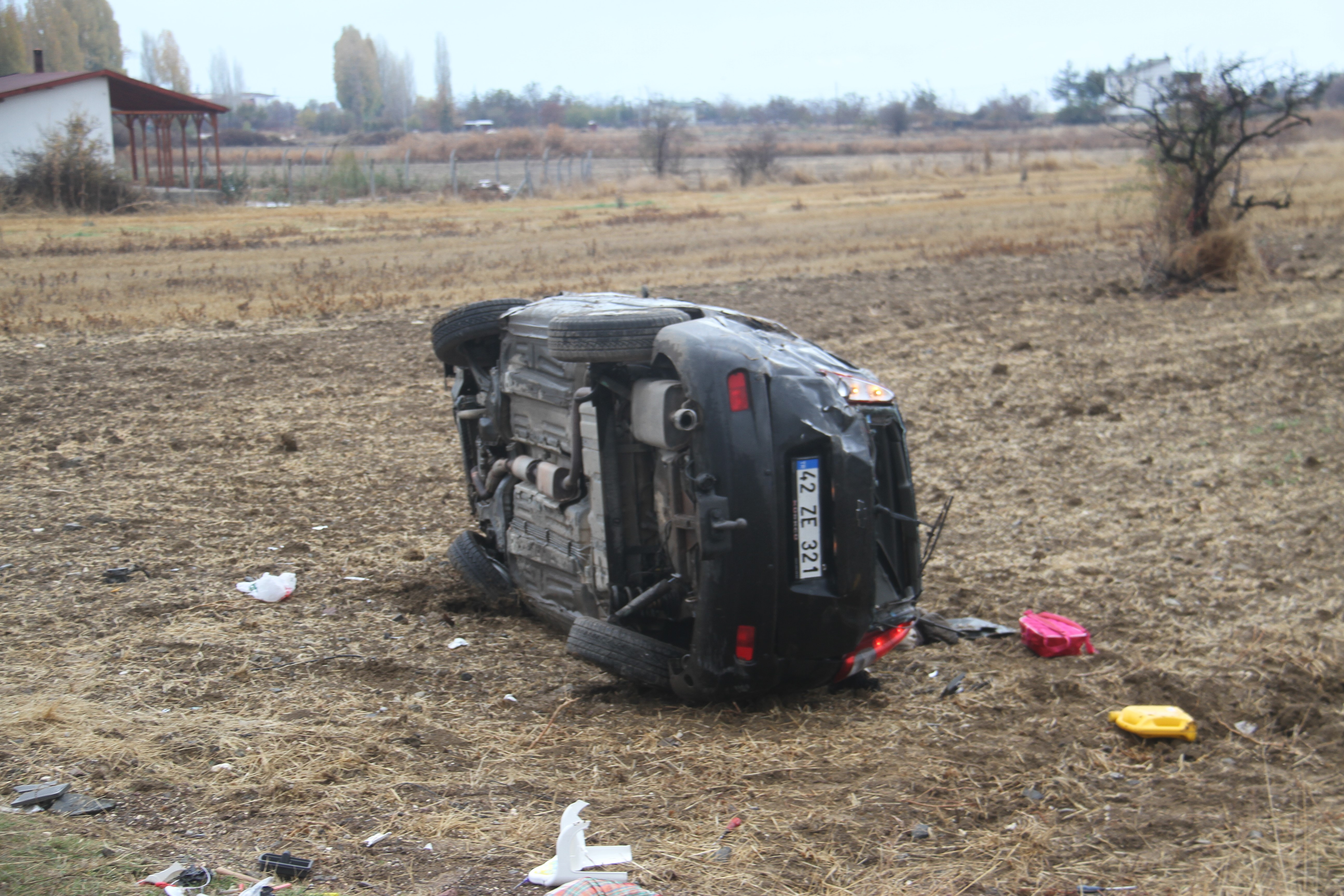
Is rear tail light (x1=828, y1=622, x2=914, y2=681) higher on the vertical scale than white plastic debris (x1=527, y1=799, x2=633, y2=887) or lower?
higher

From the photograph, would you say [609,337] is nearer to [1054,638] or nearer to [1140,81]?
[1054,638]

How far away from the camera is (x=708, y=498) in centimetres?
406

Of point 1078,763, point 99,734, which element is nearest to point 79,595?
point 99,734

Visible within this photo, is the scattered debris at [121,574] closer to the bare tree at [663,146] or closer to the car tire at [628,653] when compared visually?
the car tire at [628,653]

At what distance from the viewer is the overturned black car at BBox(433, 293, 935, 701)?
4.11 m

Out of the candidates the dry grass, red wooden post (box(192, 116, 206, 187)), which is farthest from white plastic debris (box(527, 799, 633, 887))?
red wooden post (box(192, 116, 206, 187))

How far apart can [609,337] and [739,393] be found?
67 centimetres

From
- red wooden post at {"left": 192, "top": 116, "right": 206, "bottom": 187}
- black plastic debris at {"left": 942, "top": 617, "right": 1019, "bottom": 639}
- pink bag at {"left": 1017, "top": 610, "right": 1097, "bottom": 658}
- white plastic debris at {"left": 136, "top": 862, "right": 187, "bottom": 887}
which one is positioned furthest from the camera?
red wooden post at {"left": 192, "top": 116, "right": 206, "bottom": 187}

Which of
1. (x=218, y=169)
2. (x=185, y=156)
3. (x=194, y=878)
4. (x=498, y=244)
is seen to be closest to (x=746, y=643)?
(x=194, y=878)

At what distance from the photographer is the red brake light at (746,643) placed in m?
4.18

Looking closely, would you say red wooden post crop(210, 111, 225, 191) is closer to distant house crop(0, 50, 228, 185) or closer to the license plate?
distant house crop(0, 50, 228, 185)

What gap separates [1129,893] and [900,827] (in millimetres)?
729

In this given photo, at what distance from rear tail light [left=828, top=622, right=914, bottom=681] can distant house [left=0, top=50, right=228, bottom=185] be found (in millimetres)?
27926

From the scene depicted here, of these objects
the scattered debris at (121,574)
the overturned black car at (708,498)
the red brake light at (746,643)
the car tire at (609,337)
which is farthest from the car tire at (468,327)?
the red brake light at (746,643)
